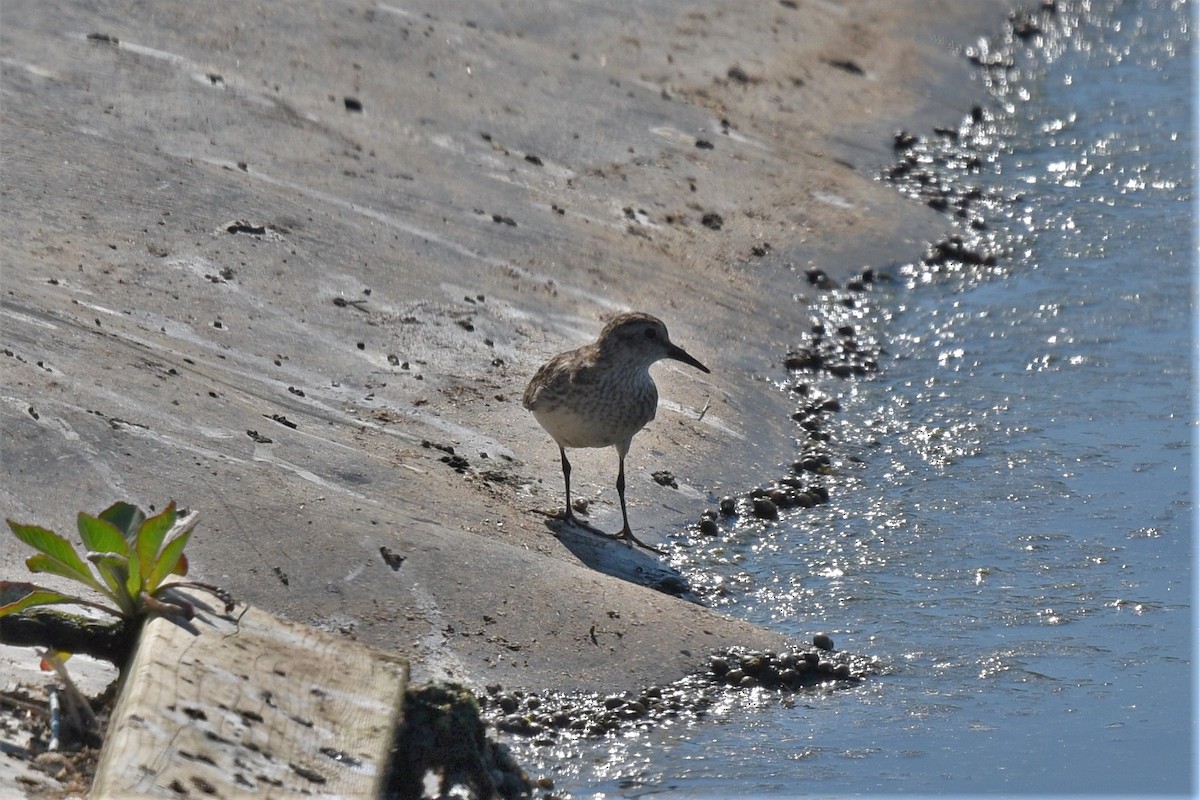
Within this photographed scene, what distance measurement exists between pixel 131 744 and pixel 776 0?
13.1 meters

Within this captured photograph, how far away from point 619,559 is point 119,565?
10.9 ft

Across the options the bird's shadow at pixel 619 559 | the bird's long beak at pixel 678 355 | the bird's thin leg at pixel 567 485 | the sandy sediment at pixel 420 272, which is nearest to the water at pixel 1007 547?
the bird's shadow at pixel 619 559

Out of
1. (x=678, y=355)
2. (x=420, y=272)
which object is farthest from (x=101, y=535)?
(x=420, y=272)

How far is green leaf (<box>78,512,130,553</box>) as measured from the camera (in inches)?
219

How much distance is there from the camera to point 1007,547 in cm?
884

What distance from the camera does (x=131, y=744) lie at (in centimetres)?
484

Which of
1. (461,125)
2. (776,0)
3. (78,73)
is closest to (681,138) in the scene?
(461,125)

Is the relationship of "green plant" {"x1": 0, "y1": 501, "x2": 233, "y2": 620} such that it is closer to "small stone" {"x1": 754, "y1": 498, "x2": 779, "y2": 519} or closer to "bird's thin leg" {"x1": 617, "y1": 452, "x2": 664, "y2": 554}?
"bird's thin leg" {"x1": 617, "y1": 452, "x2": 664, "y2": 554}

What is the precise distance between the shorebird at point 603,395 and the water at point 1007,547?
2.50 ft

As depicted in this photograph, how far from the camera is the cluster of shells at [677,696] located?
265 inches

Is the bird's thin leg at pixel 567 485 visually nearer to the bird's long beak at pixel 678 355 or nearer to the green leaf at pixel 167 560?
the bird's long beak at pixel 678 355

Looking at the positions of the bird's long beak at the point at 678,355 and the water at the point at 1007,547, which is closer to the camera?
the water at the point at 1007,547


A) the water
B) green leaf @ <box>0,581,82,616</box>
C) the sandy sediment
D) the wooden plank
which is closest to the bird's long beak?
the sandy sediment

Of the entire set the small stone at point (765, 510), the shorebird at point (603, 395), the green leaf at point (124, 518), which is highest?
the shorebird at point (603, 395)
